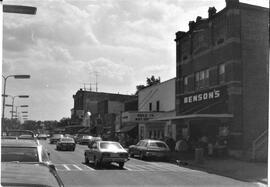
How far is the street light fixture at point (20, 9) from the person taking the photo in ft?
15.1

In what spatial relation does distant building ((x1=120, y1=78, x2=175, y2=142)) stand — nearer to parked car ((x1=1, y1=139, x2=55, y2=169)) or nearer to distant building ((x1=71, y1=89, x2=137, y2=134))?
distant building ((x1=71, y1=89, x2=137, y2=134))

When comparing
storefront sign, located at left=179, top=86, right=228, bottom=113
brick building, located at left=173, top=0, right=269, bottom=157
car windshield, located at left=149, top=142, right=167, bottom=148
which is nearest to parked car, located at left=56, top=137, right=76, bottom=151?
storefront sign, located at left=179, top=86, right=228, bottom=113

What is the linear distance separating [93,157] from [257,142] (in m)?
10.5

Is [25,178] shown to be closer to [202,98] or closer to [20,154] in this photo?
[20,154]

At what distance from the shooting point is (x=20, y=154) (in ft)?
32.2

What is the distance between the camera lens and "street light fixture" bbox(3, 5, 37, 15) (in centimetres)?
461

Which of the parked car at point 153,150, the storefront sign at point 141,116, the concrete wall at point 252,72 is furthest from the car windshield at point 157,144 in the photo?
the storefront sign at point 141,116

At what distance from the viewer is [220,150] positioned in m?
32.1

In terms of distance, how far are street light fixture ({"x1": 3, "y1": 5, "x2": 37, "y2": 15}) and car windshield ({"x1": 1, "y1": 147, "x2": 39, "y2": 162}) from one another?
16.5 ft

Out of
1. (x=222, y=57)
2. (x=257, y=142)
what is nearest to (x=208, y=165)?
(x=257, y=142)

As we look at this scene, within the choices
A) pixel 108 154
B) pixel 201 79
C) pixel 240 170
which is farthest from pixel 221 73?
pixel 108 154

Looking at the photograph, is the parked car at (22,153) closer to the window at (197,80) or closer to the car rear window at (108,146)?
the car rear window at (108,146)

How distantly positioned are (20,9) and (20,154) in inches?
217

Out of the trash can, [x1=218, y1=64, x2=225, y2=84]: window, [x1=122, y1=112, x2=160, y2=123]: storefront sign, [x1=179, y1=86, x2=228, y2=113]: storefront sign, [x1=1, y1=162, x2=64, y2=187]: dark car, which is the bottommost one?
the trash can
